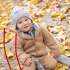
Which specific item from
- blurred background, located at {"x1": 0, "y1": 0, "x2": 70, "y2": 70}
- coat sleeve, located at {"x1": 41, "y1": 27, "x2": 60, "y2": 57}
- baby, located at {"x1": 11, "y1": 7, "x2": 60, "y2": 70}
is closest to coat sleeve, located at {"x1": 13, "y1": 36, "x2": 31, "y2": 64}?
baby, located at {"x1": 11, "y1": 7, "x2": 60, "y2": 70}

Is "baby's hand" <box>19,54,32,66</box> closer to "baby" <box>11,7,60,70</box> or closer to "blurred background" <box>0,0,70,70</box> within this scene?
"baby" <box>11,7,60,70</box>

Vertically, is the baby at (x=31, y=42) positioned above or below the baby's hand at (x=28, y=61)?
above

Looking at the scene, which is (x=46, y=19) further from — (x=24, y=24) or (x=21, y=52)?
(x=24, y=24)

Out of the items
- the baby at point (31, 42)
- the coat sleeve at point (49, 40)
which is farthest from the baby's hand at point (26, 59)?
the coat sleeve at point (49, 40)

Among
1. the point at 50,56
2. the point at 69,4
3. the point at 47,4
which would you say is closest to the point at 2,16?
the point at 47,4

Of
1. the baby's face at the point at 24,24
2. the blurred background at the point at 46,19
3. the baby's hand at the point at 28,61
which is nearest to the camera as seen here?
the baby's face at the point at 24,24

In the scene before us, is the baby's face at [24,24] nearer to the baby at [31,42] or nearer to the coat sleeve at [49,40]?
the baby at [31,42]

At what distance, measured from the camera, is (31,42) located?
3.12 metres

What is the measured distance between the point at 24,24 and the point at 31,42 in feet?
0.92

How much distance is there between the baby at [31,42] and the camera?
9.59ft

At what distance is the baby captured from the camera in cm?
292

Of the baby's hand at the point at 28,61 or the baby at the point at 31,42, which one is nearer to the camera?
the baby at the point at 31,42

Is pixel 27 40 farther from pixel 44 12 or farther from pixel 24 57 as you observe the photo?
pixel 44 12

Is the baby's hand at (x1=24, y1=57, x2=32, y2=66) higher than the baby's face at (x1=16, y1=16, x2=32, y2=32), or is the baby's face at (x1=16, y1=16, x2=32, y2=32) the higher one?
the baby's face at (x1=16, y1=16, x2=32, y2=32)
